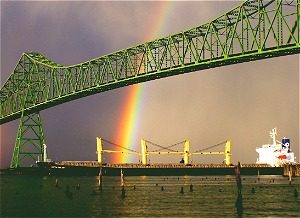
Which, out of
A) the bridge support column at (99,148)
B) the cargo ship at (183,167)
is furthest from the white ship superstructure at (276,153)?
the bridge support column at (99,148)

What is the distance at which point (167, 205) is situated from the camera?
62156 mm

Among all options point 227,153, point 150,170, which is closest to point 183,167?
point 150,170

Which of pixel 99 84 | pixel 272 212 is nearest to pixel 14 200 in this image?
pixel 272 212

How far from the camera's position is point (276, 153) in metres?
178

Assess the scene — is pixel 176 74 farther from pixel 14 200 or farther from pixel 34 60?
pixel 34 60

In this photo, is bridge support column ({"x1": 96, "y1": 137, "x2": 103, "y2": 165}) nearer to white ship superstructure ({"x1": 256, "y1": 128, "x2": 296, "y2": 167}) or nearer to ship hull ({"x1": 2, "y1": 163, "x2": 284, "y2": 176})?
ship hull ({"x1": 2, "y1": 163, "x2": 284, "y2": 176})

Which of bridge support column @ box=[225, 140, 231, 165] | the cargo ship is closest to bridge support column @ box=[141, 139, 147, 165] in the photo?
the cargo ship

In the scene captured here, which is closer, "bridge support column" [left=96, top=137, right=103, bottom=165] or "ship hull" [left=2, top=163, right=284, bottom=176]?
"ship hull" [left=2, top=163, right=284, bottom=176]

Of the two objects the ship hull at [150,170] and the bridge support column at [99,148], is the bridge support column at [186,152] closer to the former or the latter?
the ship hull at [150,170]

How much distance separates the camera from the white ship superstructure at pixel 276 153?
17725 centimetres

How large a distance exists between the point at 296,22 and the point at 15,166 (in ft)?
278

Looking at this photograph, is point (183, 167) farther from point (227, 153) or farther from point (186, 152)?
point (227, 153)

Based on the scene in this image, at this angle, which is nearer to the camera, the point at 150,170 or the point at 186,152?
the point at 150,170

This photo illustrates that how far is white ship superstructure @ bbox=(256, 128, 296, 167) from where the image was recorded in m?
177
